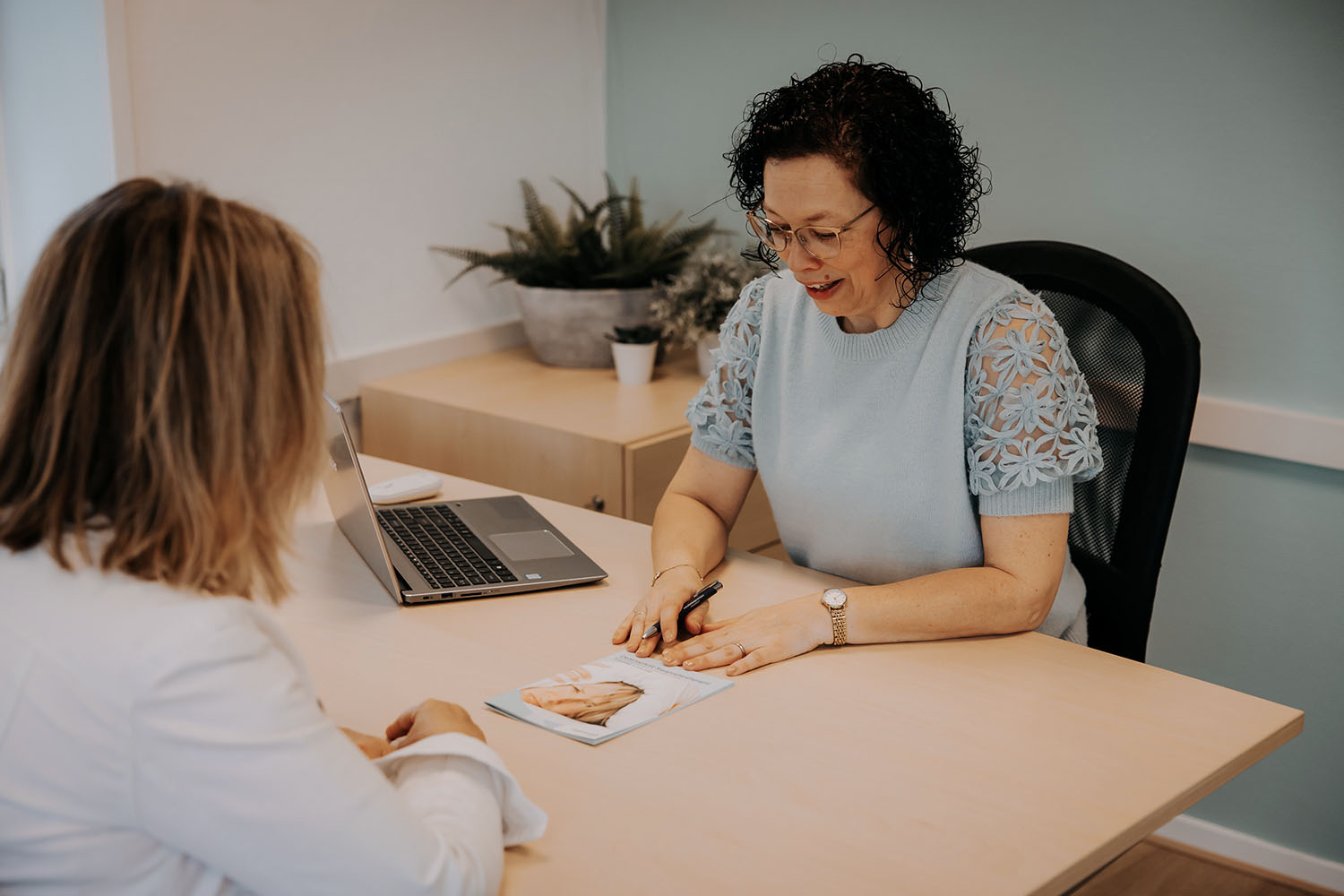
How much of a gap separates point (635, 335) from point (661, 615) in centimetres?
122

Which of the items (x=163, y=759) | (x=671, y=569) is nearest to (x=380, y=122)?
(x=671, y=569)

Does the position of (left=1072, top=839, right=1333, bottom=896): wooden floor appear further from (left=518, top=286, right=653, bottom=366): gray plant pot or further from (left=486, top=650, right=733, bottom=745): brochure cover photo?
(left=518, top=286, right=653, bottom=366): gray plant pot

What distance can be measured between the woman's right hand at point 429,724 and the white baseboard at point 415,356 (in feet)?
4.38

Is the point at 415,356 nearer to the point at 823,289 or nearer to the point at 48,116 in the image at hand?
the point at 48,116

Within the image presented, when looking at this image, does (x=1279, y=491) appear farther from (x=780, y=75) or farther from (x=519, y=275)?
(x=519, y=275)

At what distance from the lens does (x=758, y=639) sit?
4.07ft

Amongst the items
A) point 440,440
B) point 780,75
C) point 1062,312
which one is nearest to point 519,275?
point 440,440

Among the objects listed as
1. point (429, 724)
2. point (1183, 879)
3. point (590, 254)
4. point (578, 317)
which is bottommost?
point (1183, 879)

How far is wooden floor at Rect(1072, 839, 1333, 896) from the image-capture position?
6.91ft

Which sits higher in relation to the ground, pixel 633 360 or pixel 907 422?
pixel 907 422

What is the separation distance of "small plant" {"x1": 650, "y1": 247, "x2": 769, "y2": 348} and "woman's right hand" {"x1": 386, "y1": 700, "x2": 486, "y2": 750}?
1.49m

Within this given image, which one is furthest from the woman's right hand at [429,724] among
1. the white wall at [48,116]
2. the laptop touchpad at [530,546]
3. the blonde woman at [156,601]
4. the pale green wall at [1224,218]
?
the pale green wall at [1224,218]

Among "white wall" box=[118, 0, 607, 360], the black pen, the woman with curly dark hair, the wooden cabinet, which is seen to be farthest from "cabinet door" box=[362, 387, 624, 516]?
the black pen

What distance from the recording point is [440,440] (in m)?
2.35
